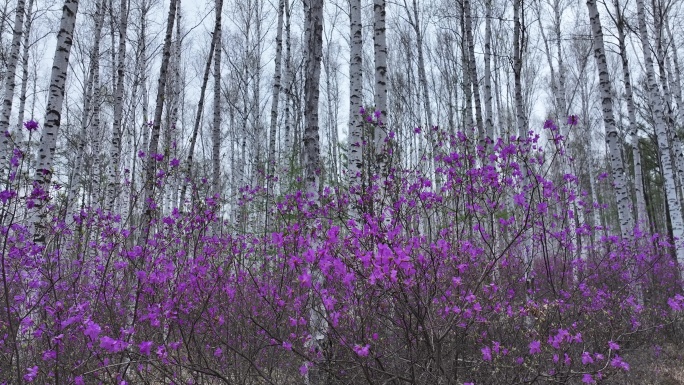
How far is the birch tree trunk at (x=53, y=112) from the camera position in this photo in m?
4.69

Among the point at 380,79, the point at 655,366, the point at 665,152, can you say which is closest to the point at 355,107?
the point at 380,79

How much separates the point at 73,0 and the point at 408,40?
580 inches

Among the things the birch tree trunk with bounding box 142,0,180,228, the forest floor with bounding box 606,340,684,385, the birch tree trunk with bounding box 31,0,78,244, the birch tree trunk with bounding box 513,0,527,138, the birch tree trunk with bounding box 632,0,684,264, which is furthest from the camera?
the birch tree trunk with bounding box 632,0,684,264

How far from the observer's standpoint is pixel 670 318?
20.4 ft

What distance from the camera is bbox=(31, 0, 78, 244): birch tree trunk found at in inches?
185

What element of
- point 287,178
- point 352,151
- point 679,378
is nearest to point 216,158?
point 287,178

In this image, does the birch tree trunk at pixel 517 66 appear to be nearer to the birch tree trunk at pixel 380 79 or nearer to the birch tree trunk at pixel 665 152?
the birch tree trunk at pixel 380 79

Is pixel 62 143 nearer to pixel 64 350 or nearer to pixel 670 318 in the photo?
pixel 64 350

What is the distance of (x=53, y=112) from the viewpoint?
4832 millimetres

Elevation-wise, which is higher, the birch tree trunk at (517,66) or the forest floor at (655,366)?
the birch tree trunk at (517,66)

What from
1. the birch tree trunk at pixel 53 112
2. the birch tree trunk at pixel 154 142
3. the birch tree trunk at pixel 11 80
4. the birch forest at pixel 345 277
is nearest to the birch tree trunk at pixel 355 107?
the birch forest at pixel 345 277

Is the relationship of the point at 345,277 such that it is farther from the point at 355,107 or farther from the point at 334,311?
the point at 355,107

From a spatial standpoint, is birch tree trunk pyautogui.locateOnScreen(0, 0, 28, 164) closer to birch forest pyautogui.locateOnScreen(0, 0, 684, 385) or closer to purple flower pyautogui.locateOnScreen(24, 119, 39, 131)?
birch forest pyautogui.locateOnScreen(0, 0, 684, 385)

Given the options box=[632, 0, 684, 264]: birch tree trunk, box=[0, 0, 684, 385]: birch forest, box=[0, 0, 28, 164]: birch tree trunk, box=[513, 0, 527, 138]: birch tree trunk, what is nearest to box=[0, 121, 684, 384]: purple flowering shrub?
box=[0, 0, 684, 385]: birch forest
